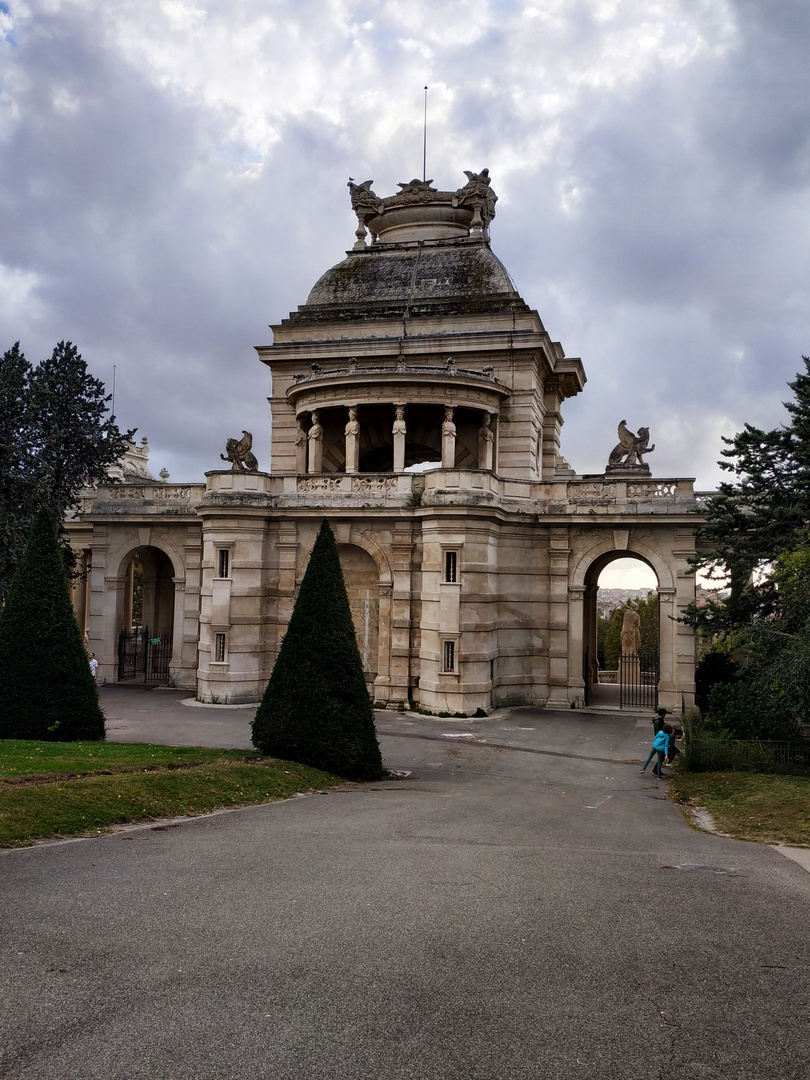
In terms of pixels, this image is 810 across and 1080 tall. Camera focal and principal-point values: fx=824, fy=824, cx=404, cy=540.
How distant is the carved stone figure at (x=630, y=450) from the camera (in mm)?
32375

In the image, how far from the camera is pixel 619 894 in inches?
352

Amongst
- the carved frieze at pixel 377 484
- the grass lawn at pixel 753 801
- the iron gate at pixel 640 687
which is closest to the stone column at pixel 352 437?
the carved frieze at pixel 377 484

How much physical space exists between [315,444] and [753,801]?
21.2m

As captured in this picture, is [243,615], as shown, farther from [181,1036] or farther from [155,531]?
[181,1036]

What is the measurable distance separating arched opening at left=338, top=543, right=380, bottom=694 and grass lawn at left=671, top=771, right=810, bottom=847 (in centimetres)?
1220

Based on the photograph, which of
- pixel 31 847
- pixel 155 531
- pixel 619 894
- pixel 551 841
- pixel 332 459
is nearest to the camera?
pixel 619 894

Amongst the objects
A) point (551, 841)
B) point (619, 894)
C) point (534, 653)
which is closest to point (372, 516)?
point (534, 653)

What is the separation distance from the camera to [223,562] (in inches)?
1125

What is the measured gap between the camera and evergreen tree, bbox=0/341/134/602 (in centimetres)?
2823

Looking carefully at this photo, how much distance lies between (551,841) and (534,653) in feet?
58.3

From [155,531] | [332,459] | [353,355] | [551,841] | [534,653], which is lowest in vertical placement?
[551,841]

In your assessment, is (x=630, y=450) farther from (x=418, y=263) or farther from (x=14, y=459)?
(x=14, y=459)

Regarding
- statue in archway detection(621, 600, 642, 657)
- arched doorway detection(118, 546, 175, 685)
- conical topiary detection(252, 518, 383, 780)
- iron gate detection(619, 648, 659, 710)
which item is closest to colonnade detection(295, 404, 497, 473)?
arched doorway detection(118, 546, 175, 685)

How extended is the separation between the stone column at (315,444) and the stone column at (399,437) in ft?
11.1
